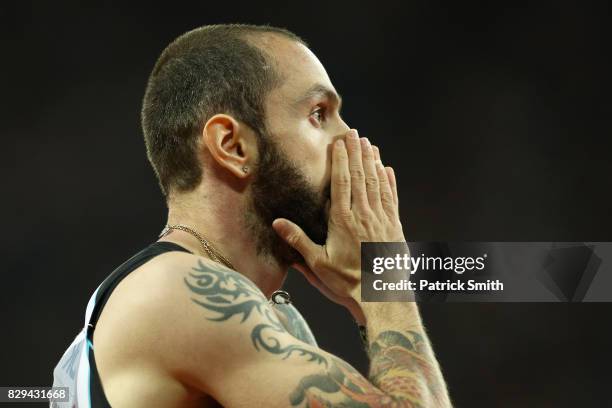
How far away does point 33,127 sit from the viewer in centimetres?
485

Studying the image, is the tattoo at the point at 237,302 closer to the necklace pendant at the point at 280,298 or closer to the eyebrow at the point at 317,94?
the eyebrow at the point at 317,94

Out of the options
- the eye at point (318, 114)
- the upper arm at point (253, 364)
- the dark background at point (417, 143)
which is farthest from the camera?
the dark background at point (417, 143)

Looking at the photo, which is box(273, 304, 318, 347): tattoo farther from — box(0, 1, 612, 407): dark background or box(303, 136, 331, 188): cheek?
box(0, 1, 612, 407): dark background

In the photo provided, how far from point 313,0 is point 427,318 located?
2220mm

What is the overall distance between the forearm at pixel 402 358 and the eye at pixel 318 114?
52 centimetres

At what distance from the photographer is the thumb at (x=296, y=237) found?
7.02 ft

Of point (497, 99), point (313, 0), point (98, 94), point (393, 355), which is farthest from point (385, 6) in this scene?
point (393, 355)

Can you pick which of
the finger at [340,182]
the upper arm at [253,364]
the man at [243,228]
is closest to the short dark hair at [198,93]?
the man at [243,228]

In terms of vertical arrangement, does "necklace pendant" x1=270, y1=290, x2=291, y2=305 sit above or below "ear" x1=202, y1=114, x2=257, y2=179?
below

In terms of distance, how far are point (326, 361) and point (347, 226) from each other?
0.53m

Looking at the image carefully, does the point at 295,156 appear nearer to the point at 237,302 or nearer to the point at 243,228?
the point at 243,228

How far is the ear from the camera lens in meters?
2.10

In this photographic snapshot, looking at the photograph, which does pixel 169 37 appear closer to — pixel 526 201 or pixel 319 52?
pixel 319 52

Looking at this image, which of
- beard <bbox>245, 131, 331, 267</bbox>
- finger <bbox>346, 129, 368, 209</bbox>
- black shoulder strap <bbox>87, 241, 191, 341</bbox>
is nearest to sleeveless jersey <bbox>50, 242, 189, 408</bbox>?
black shoulder strap <bbox>87, 241, 191, 341</bbox>
